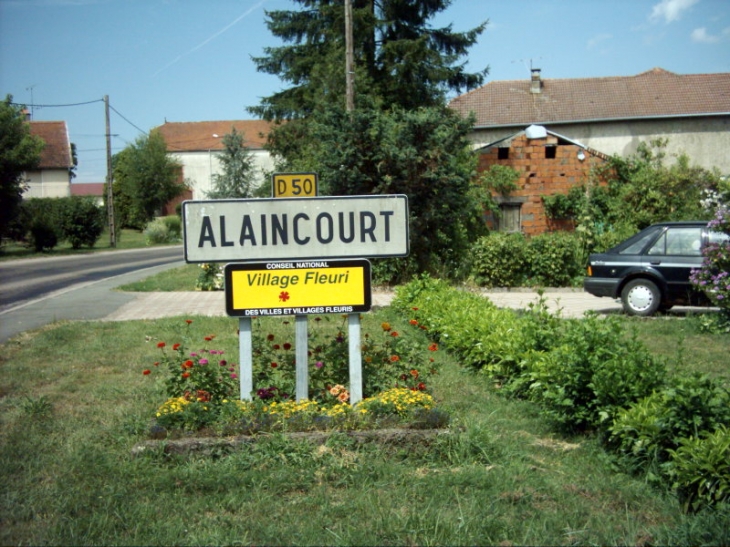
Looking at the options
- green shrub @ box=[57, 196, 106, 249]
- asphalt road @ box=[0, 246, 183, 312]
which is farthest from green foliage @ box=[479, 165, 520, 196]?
green shrub @ box=[57, 196, 106, 249]

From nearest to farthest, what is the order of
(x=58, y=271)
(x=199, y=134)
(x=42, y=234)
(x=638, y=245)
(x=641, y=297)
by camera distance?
(x=641, y=297) < (x=638, y=245) < (x=58, y=271) < (x=42, y=234) < (x=199, y=134)

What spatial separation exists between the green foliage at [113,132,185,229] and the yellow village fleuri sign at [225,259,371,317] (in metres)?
55.9

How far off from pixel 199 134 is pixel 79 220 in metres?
41.2

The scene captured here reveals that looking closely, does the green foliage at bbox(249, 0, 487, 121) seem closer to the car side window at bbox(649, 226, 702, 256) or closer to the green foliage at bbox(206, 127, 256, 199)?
the green foliage at bbox(206, 127, 256, 199)

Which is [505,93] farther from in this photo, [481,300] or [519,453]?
[519,453]

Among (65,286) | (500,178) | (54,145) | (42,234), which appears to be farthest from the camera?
(54,145)

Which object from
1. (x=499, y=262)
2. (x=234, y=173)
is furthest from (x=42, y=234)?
(x=499, y=262)

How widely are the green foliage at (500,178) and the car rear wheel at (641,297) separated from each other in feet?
33.0

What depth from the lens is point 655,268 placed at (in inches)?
472

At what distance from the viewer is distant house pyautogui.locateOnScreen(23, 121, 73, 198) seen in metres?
56.8

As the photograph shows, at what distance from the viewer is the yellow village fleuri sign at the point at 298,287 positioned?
19.1 ft

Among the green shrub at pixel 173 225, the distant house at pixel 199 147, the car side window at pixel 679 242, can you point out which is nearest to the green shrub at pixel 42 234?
the green shrub at pixel 173 225

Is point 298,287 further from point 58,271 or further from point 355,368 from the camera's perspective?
point 58,271

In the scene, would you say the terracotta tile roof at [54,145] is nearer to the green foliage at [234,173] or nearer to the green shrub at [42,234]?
the green foliage at [234,173]
